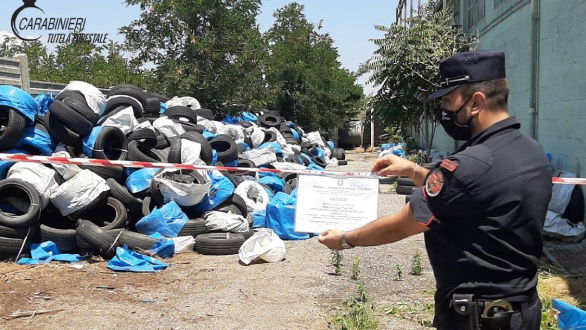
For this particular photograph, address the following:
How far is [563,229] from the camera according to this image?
27.7 feet

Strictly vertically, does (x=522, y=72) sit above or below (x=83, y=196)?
above

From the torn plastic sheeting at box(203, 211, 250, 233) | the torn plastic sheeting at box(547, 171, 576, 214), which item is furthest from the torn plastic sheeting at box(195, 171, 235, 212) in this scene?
the torn plastic sheeting at box(547, 171, 576, 214)

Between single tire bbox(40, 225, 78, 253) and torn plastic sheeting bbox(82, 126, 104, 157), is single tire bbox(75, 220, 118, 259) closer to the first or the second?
single tire bbox(40, 225, 78, 253)

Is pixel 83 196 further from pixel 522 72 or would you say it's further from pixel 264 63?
pixel 264 63

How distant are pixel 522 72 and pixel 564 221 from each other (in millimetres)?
4285

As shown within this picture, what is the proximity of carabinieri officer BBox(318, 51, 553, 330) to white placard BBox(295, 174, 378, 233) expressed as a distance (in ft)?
3.81

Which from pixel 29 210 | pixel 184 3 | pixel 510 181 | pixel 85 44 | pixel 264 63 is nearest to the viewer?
pixel 510 181

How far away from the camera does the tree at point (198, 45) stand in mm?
18219

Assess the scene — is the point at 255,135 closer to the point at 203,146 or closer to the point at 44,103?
the point at 203,146

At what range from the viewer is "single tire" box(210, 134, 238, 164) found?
36.6ft

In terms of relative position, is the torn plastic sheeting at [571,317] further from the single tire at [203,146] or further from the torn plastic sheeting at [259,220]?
A: the single tire at [203,146]

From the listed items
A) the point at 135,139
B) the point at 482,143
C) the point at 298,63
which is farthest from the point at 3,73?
the point at 298,63

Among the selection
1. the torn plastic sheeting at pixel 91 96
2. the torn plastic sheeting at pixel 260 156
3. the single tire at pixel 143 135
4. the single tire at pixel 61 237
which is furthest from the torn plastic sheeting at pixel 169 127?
the single tire at pixel 61 237

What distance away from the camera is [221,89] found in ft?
61.9
